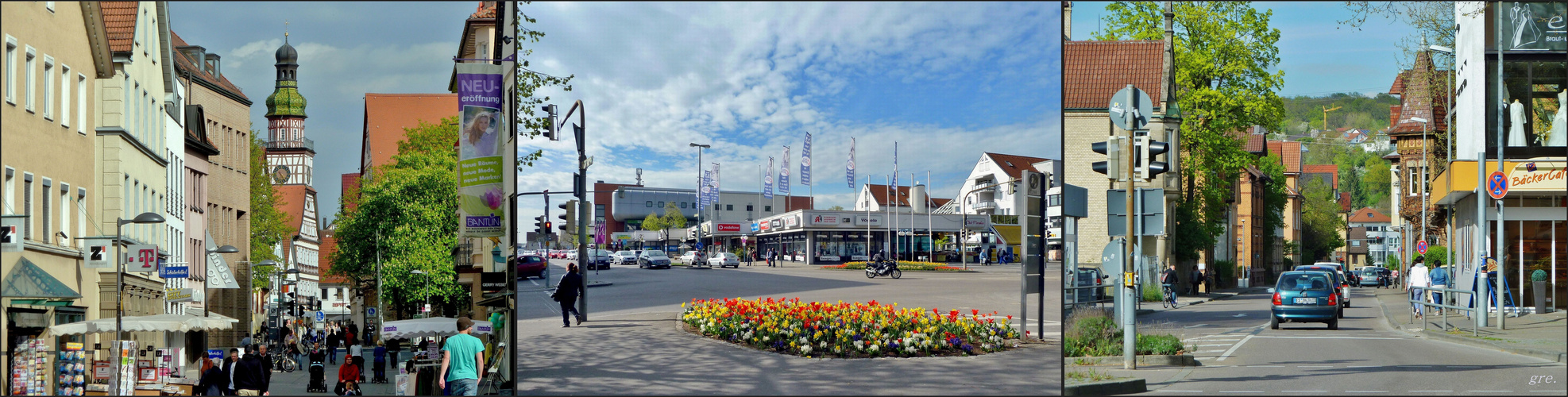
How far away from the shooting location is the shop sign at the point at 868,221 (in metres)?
19.8

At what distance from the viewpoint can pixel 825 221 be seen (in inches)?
802

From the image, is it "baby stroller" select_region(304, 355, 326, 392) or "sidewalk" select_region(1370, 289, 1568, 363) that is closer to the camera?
"sidewalk" select_region(1370, 289, 1568, 363)

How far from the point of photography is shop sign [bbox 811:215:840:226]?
1972cm

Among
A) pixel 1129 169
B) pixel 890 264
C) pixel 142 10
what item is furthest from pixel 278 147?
pixel 1129 169

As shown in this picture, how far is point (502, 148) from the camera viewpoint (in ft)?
39.2

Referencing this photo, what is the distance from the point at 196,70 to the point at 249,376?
2749 cm

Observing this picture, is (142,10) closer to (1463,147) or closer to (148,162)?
(148,162)

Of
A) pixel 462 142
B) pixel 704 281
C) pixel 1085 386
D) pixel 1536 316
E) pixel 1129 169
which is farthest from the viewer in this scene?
→ pixel 704 281

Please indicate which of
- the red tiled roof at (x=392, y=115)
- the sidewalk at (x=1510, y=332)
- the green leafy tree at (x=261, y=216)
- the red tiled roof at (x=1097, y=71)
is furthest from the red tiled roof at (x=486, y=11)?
the green leafy tree at (x=261, y=216)

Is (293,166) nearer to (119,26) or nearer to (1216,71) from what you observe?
(1216,71)

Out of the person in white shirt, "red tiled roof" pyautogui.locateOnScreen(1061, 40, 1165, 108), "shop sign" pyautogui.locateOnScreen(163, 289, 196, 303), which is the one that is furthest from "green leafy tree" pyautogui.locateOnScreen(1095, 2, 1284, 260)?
"shop sign" pyautogui.locateOnScreen(163, 289, 196, 303)

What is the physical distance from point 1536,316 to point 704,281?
18.3 m

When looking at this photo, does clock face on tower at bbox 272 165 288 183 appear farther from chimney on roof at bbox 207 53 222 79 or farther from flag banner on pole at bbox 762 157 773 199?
flag banner on pole at bbox 762 157 773 199

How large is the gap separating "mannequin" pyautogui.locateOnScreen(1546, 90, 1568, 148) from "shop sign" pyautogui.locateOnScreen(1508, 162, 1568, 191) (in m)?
0.50
